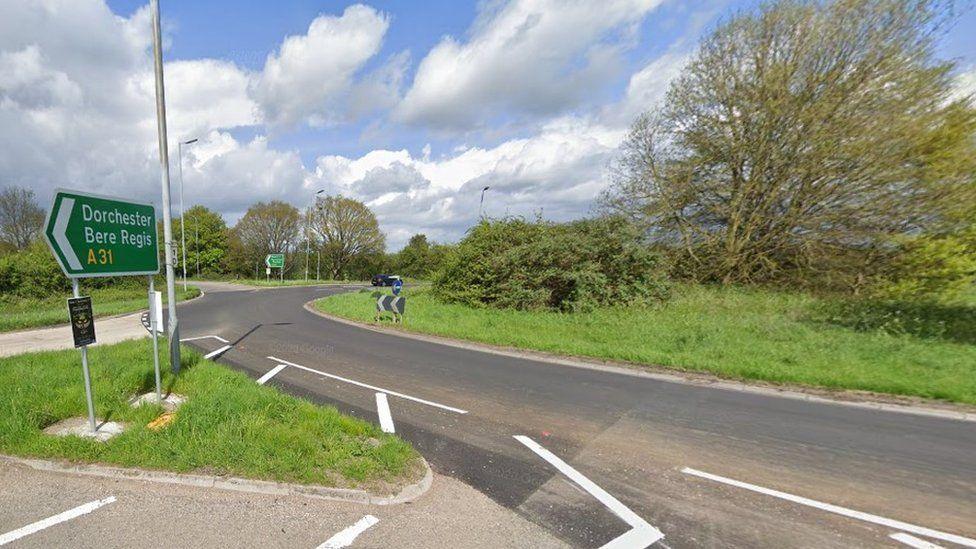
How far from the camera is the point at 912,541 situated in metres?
2.95

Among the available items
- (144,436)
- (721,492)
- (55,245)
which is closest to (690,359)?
(721,492)

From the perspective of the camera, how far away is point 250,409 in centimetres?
482

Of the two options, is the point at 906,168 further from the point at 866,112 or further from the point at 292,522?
the point at 292,522

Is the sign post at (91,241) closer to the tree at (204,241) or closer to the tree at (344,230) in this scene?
the tree at (344,230)

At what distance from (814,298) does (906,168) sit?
522cm

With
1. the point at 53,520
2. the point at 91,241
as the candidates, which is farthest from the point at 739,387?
the point at 91,241

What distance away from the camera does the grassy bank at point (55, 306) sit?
14453mm

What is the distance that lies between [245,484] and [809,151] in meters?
20.0

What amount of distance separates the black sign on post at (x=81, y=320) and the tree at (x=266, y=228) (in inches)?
2341

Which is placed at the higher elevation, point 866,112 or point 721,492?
point 866,112

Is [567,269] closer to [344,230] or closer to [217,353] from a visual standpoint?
[217,353]

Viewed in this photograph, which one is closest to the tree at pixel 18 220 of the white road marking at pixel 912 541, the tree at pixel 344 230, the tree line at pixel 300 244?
the tree line at pixel 300 244

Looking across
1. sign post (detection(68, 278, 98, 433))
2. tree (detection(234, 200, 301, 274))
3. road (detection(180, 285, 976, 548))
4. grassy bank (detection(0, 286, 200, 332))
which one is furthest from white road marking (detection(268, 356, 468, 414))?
tree (detection(234, 200, 301, 274))

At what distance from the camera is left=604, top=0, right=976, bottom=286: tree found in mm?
13641
